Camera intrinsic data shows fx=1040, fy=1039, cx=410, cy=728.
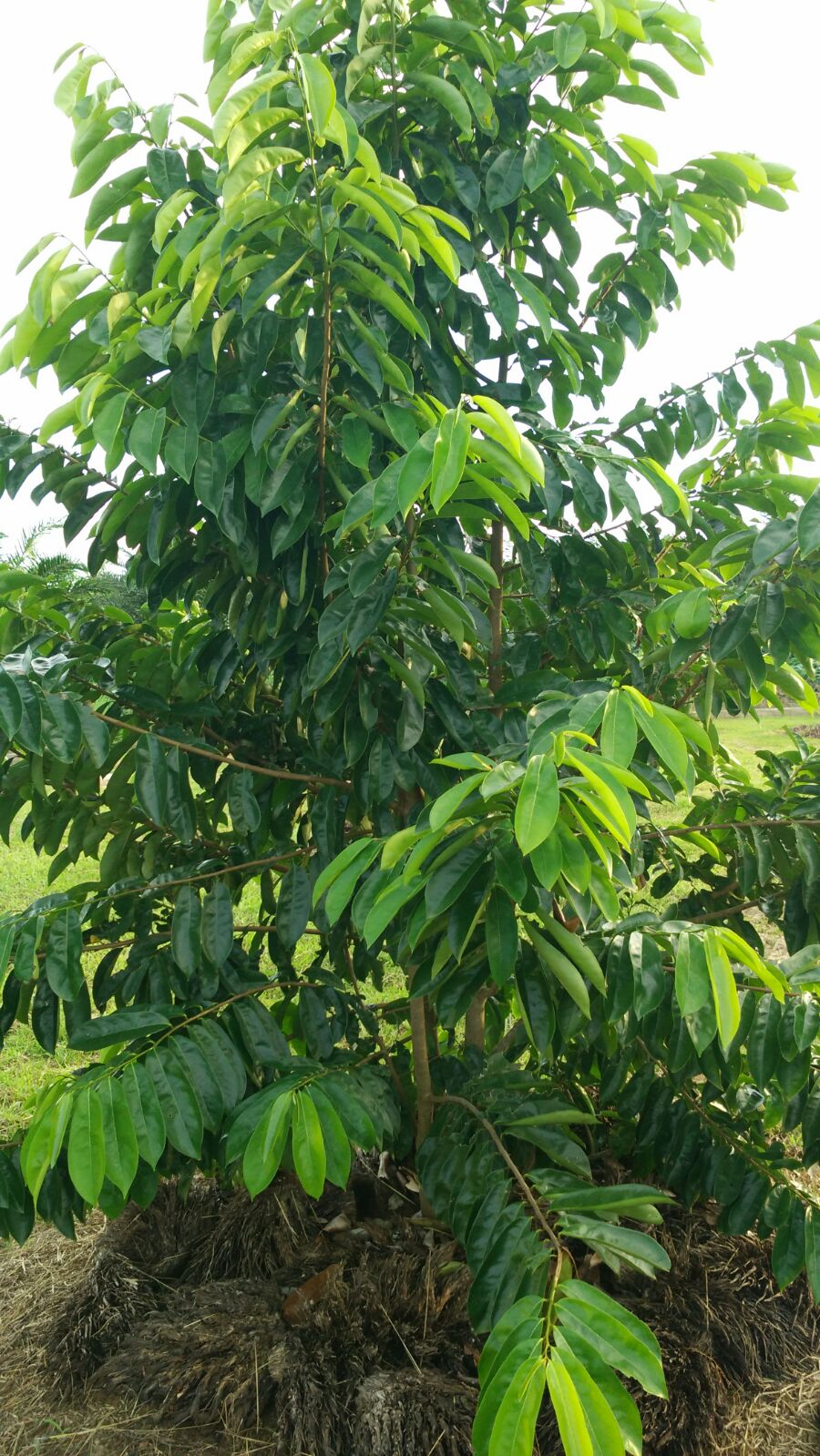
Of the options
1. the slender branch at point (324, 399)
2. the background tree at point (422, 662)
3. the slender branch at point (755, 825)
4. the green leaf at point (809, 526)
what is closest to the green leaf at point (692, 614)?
the background tree at point (422, 662)

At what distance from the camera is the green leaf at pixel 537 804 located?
988 millimetres

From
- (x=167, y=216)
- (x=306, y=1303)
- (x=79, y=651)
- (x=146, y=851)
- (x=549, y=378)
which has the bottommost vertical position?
(x=306, y=1303)

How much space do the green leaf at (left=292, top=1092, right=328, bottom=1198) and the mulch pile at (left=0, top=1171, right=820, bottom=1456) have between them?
2.46ft

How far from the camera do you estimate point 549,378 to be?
2064 millimetres

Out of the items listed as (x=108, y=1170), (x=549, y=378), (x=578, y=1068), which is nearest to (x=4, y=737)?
(x=108, y=1170)

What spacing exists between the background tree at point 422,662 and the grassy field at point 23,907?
33 cm

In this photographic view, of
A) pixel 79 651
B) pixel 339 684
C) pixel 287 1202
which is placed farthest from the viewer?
pixel 287 1202

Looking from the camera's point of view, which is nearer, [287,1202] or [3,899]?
[287,1202]

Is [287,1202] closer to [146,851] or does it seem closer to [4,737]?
[146,851]

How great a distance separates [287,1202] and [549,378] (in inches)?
74.4

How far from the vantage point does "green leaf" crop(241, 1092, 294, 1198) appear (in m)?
1.34

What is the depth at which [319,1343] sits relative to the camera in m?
2.00

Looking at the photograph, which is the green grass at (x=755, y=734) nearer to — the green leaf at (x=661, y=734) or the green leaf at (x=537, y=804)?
the green leaf at (x=661, y=734)

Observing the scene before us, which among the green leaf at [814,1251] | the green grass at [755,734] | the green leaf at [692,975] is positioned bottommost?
the green grass at [755,734]
